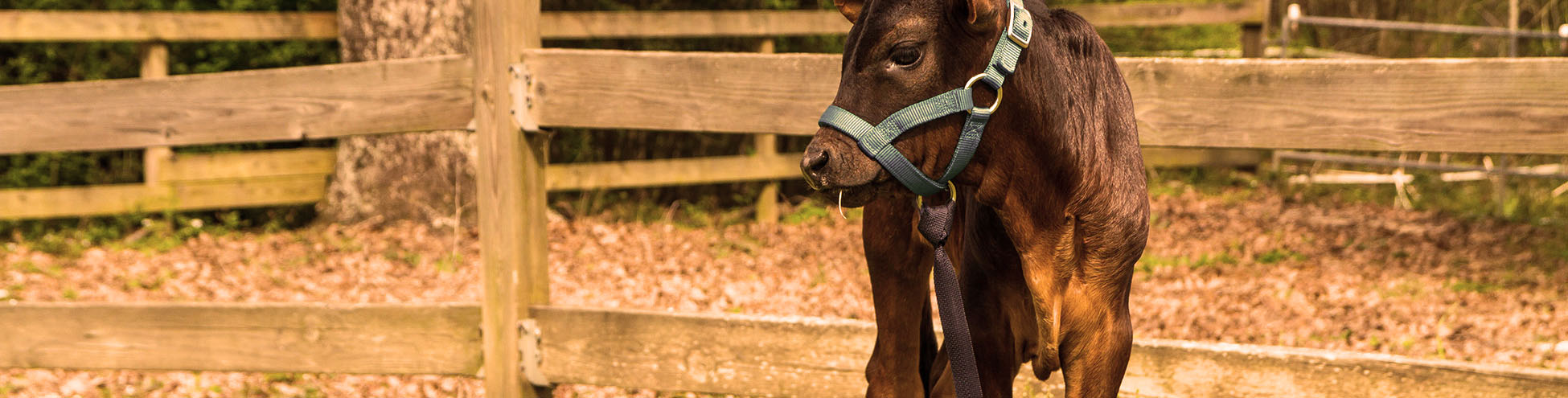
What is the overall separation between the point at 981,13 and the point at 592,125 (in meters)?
2.15

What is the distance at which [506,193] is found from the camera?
3871 millimetres

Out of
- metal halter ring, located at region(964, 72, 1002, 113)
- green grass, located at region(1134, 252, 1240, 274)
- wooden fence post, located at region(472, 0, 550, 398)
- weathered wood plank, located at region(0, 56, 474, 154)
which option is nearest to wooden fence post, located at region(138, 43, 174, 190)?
weathered wood plank, located at region(0, 56, 474, 154)

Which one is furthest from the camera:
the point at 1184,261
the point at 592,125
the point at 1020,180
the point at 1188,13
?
the point at 1188,13

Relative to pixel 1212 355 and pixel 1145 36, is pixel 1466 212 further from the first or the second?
pixel 1212 355

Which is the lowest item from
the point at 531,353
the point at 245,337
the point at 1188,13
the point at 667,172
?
the point at 531,353

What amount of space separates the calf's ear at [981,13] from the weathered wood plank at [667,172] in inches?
249

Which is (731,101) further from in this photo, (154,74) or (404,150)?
(154,74)

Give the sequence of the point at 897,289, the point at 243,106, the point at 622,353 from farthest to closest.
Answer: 1. the point at 243,106
2. the point at 622,353
3. the point at 897,289

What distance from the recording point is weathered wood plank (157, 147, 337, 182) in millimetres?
7965

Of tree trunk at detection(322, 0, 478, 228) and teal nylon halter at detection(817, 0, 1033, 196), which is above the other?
tree trunk at detection(322, 0, 478, 228)

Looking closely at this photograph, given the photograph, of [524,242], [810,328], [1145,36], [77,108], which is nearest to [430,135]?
[77,108]

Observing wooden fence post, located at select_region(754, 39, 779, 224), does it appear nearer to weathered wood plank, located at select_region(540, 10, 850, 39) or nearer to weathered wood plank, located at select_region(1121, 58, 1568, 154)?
weathered wood plank, located at select_region(540, 10, 850, 39)

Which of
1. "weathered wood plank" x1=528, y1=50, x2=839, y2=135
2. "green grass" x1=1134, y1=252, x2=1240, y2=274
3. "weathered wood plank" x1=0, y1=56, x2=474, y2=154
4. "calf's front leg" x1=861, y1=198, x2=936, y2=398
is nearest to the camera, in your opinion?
"calf's front leg" x1=861, y1=198, x2=936, y2=398

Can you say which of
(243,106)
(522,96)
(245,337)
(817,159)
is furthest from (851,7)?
(245,337)
